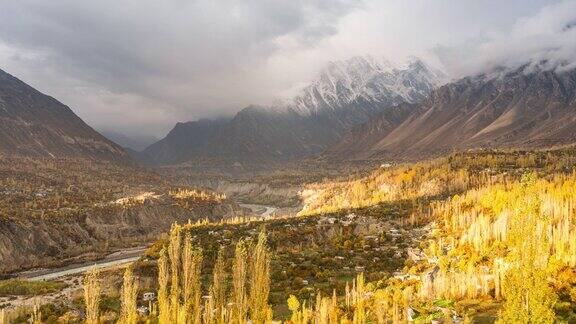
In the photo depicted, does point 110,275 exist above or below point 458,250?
below

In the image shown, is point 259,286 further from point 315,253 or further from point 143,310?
point 315,253

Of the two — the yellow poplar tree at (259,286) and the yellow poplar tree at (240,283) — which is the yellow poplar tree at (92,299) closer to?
the yellow poplar tree at (240,283)

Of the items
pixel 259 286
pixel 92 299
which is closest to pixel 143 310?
pixel 92 299

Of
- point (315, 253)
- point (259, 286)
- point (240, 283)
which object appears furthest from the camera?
point (315, 253)

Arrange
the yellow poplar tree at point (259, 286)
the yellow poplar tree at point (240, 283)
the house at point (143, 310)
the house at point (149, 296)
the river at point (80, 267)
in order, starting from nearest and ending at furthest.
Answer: the yellow poplar tree at point (259, 286) → the yellow poplar tree at point (240, 283) → the house at point (143, 310) → the house at point (149, 296) → the river at point (80, 267)

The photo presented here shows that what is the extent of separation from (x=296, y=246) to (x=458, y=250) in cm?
2779

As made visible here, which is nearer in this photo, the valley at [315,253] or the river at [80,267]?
the valley at [315,253]

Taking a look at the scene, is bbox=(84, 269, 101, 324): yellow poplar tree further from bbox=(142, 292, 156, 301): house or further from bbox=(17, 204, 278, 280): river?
bbox=(17, 204, 278, 280): river

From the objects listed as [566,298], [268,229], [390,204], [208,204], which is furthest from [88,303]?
[208,204]

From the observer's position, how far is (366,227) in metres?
95.5

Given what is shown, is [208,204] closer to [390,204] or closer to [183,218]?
[183,218]

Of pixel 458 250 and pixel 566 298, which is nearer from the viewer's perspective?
pixel 566 298

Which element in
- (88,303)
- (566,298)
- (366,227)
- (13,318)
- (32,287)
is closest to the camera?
(88,303)

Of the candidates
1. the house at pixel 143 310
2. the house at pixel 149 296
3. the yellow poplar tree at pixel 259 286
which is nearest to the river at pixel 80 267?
the house at pixel 149 296
